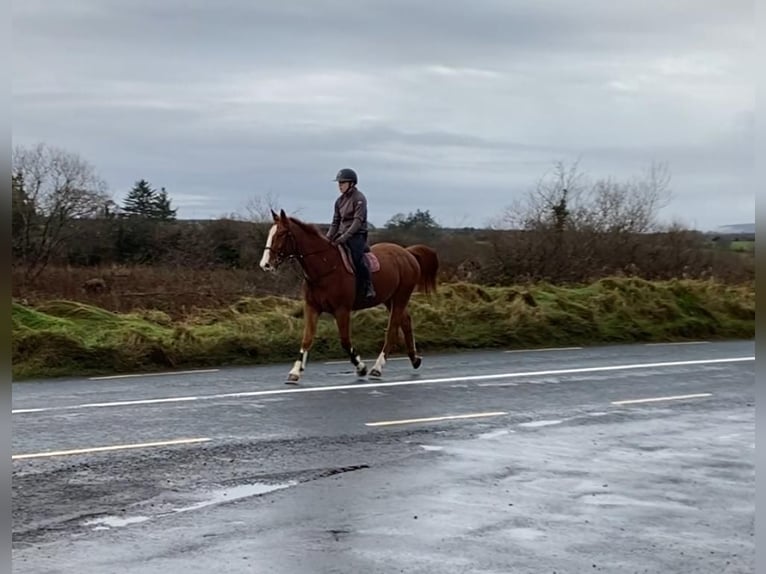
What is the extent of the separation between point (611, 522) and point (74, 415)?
253 inches

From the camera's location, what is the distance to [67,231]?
64.2 ft

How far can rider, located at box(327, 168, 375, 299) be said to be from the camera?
14219 mm

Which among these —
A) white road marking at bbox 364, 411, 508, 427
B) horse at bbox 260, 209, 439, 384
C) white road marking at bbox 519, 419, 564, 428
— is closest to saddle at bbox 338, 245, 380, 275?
horse at bbox 260, 209, 439, 384

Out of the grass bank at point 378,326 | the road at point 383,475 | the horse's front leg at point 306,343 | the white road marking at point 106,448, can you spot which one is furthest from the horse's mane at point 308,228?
the white road marking at point 106,448

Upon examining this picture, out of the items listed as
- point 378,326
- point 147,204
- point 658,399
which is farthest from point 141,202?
point 658,399

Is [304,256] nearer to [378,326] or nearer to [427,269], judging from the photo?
[427,269]

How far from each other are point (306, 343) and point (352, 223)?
1803 mm

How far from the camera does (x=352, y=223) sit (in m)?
14.3

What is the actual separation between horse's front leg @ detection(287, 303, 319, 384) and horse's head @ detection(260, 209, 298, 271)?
800 millimetres

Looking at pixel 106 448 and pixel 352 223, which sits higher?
pixel 352 223

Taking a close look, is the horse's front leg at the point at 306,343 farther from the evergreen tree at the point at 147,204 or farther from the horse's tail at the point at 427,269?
the evergreen tree at the point at 147,204

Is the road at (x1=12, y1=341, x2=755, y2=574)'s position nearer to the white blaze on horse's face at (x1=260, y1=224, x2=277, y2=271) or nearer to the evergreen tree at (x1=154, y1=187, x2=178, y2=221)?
the white blaze on horse's face at (x1=260, y1=224, x2=277, y2=271)

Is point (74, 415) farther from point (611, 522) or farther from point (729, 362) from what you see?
point (729, 362)

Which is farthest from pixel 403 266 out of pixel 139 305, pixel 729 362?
pixel 139 305
